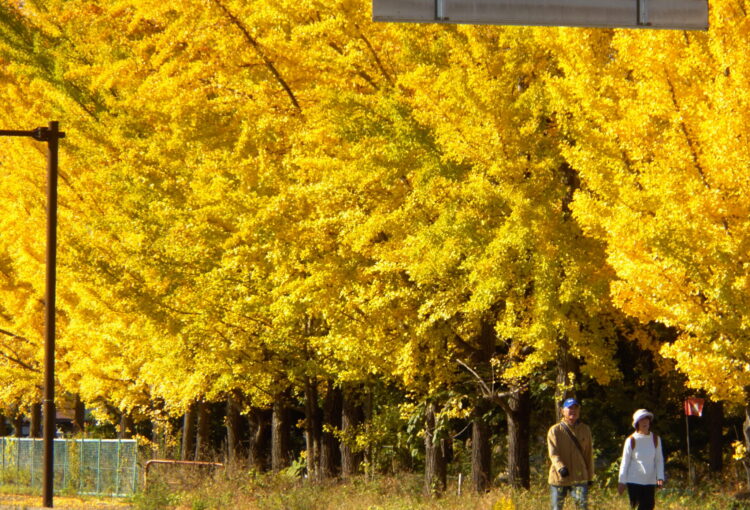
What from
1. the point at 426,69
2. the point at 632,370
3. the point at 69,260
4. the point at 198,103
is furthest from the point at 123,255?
the point at 632,370

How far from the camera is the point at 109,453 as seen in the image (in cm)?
2147


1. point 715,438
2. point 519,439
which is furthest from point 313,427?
point 715,438

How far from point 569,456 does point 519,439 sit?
5722 mm

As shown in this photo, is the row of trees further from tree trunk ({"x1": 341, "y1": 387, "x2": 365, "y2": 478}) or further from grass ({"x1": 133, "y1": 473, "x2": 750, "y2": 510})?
grass ({"x1": 133, "y1": 473, "x2": 750, "y2": 510})

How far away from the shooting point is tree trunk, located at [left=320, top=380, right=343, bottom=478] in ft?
73.2

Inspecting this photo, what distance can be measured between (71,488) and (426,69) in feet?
39.8

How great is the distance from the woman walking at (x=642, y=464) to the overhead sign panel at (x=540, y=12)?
15.8ft

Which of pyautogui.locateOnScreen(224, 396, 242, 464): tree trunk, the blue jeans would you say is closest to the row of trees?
the blue jeans

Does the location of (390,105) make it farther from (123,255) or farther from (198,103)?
(123,255)

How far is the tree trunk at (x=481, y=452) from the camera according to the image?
17578 millimetres

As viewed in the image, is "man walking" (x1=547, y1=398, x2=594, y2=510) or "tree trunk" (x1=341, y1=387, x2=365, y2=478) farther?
"tree trunk" (x1=341, y1=387, x2=365, y2=478)

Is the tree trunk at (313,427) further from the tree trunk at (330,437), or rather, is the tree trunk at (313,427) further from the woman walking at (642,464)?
the woman walking at (642,464)

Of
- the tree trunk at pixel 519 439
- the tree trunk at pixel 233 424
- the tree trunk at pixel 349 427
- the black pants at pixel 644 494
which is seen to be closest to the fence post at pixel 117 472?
the tree trunk at pixel 349 427

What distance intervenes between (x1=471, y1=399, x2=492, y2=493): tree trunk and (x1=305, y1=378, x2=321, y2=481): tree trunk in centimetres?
378
